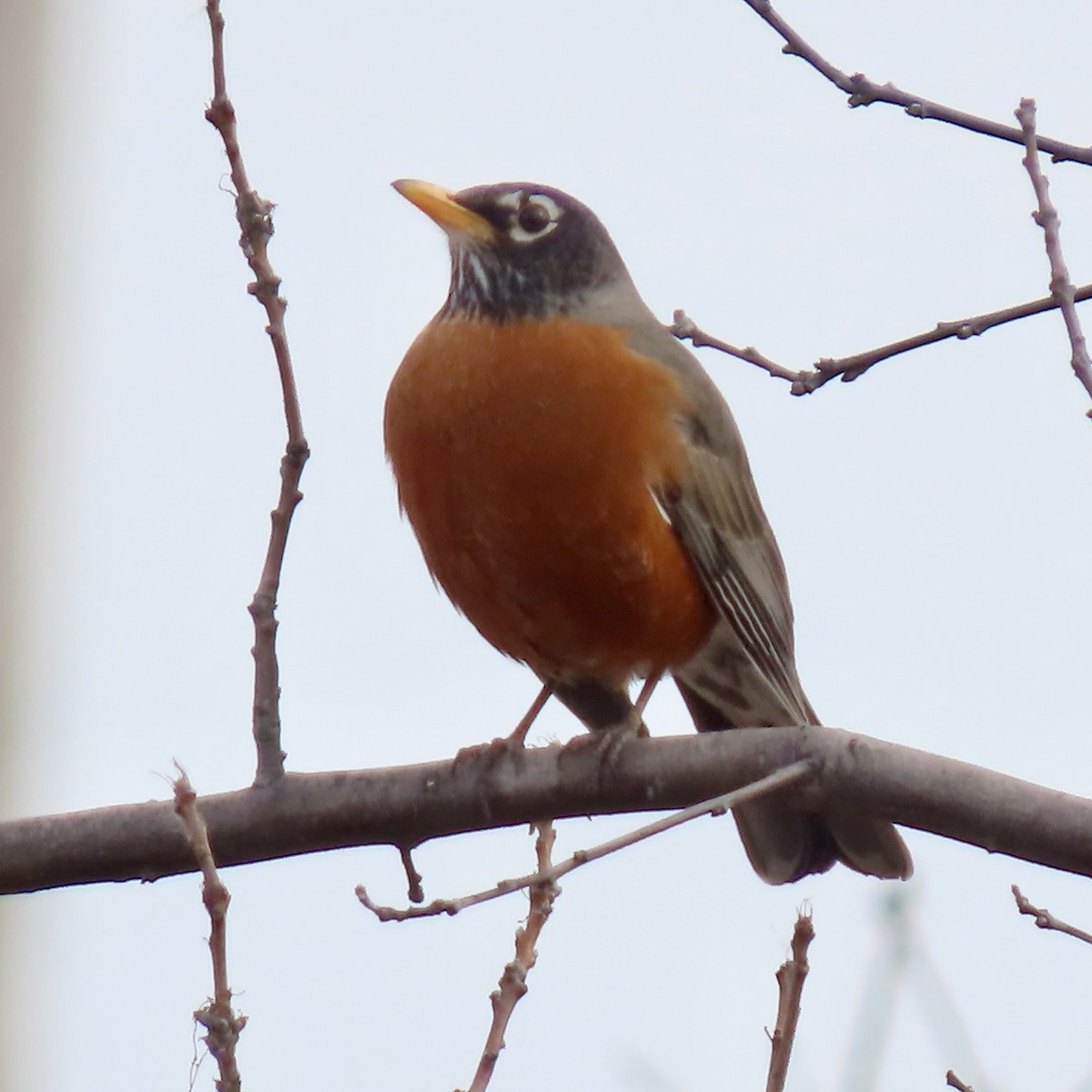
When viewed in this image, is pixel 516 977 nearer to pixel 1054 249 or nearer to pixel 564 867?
pixel 564 867

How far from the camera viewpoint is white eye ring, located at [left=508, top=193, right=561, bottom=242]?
4.64 meters

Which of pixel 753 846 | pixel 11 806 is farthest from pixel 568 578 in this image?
pixel 11 806

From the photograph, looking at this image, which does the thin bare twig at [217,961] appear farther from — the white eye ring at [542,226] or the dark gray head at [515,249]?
the white eye ring at [542,226]

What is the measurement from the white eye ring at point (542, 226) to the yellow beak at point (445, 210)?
0.20ft

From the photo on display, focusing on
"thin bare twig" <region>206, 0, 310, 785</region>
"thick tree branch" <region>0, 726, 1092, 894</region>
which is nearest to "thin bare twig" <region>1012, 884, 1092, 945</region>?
"thick tree branch" <region>0, 726, 1092, 894</region>

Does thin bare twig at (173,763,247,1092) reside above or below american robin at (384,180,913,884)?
below

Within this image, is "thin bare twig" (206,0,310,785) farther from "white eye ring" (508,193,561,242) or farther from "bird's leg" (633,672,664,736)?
"white eye ring" (508,193,561,242)

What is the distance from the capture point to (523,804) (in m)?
3.26

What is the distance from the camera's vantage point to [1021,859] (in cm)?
295

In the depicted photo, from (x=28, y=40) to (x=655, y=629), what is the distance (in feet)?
14.8

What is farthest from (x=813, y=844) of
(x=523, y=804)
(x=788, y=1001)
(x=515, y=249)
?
(x=788, y=1001)

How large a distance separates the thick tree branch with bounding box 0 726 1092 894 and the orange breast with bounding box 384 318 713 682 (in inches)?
32.2

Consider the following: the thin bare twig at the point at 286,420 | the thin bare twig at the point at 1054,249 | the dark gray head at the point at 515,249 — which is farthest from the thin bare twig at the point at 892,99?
the dark gray head at the point at 515,249

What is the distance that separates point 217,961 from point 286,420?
1.03 metres
